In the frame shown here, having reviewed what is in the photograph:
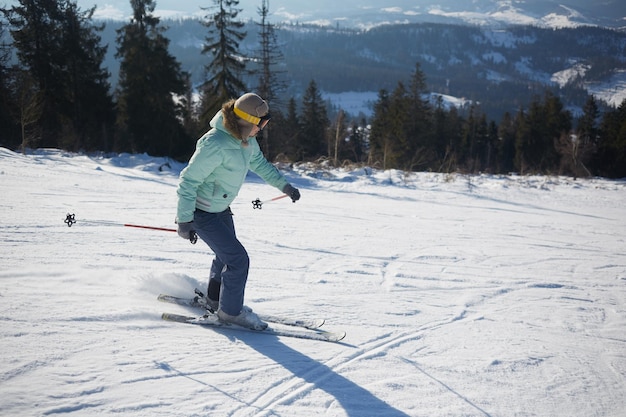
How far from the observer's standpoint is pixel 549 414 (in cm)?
275

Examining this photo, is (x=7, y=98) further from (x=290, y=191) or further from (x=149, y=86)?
(x=290, y=191)

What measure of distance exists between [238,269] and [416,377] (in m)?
1.68

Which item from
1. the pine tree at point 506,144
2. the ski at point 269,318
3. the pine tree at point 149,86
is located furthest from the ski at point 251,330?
the pine tree at point 506,144

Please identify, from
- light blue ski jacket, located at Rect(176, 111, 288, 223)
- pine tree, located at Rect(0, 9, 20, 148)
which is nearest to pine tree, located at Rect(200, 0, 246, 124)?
pine tree, located at Rect(0, 9, 20, 148)

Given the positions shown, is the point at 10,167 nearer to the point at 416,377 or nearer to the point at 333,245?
the point at 333,245

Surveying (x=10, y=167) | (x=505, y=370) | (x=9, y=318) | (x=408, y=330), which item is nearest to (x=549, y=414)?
(x=505, y=370)

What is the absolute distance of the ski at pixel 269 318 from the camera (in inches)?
146

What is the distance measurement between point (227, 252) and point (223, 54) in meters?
19.4

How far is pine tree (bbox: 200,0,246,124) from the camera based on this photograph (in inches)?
780

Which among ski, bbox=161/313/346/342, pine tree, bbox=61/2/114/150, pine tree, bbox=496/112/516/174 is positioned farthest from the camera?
pine tree, bbox=496/112/516/174

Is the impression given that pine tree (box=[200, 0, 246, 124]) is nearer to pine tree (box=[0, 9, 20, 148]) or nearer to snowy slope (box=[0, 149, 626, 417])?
pine tree (box=[0, 9, 20, 148])

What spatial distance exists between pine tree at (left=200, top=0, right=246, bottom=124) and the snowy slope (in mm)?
13621

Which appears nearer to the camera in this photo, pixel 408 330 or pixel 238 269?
pixel 238 269

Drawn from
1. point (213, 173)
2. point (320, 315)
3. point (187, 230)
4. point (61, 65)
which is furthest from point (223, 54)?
point (187, 230)
